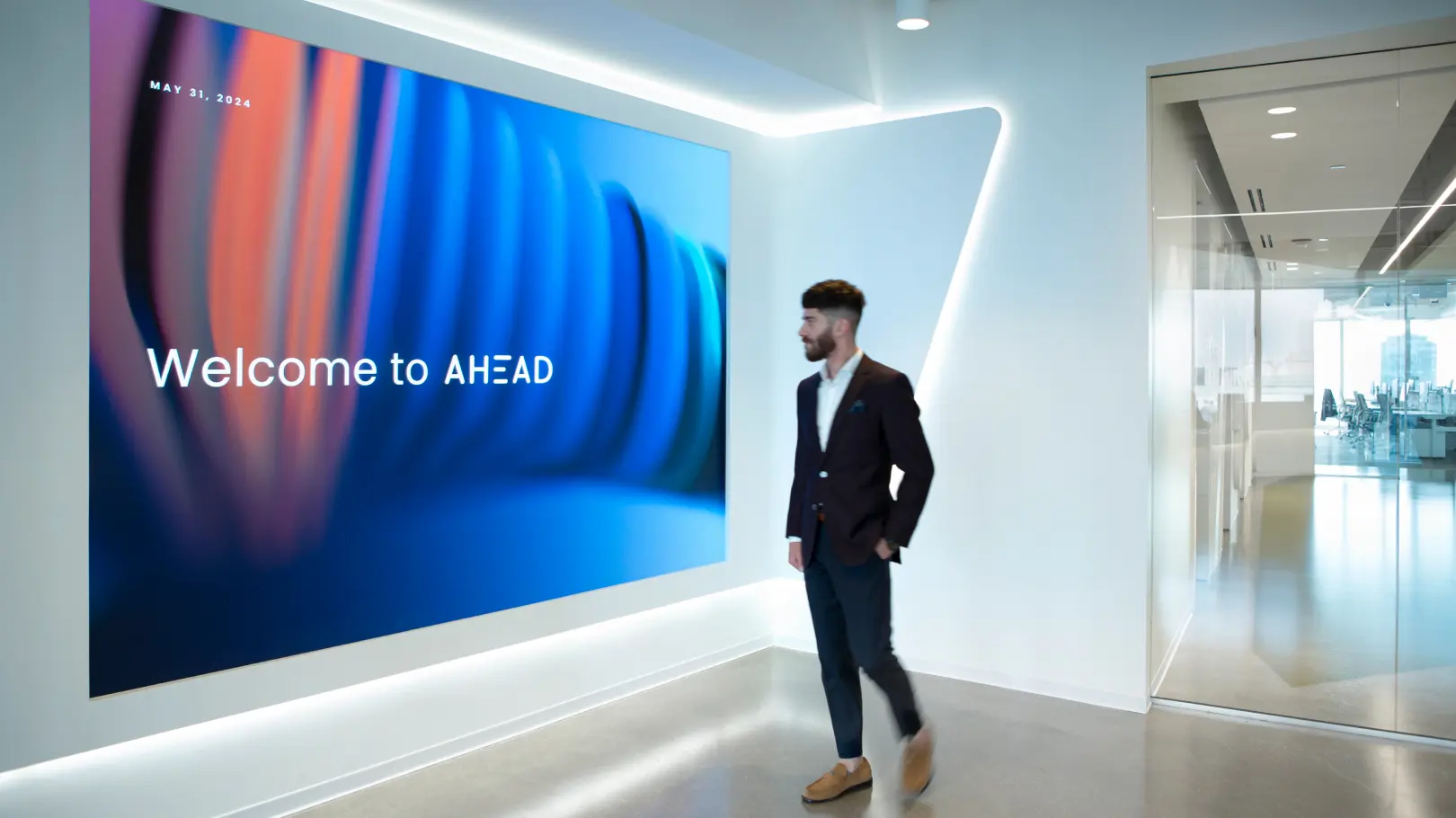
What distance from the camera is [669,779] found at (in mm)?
3996

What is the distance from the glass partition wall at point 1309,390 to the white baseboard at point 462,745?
2362mm

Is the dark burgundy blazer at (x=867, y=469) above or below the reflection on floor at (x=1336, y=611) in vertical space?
above

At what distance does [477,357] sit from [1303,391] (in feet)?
12.5

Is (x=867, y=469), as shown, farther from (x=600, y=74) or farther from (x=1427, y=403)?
(x=1427, y=403)

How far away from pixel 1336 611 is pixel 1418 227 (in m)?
1.75

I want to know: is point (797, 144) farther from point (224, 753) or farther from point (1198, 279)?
point (224, 753)

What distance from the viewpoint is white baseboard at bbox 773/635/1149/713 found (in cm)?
495

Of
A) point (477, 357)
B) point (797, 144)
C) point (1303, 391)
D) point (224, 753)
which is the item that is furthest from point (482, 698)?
point (1303, 391)

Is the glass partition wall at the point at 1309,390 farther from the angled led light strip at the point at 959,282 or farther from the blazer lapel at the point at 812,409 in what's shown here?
the blazer lapel at the point at 812,409

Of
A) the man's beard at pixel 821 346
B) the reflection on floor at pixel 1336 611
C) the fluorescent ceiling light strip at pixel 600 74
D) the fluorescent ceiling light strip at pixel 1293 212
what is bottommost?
the reflection on floor at pixel 1336 611

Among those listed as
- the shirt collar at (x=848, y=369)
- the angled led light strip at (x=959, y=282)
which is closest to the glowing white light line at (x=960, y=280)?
the angled led light strip at (x=959, y=282)

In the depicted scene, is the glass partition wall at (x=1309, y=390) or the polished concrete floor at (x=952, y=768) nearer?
the polished concrete floor at (x=952, y=768)

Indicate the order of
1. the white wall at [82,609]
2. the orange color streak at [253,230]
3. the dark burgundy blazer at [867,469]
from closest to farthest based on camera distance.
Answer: the white wall at [82,609] < the orange color streak at [253,230] < the dark burgundy blazer at [867,469]

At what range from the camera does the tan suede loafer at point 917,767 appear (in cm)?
376
